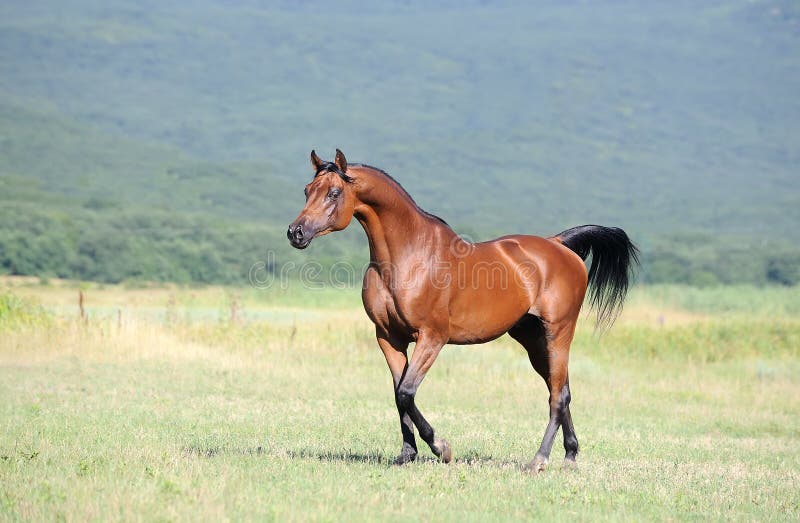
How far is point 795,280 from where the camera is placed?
77438 millimetres

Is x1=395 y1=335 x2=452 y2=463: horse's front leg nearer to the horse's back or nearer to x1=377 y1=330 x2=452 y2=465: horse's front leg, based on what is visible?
x1=377 y1=330 x2=452 y2=465: horse's front leg

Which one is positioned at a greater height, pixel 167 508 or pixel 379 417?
pixel 167 508

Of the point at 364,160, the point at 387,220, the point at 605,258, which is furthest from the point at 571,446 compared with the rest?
the point at 364,160

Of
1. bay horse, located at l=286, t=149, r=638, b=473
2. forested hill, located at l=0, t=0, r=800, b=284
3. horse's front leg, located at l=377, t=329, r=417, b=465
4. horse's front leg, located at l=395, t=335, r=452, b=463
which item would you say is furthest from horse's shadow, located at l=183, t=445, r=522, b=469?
forested hill, located at l=0, t=0, r=800, b=284

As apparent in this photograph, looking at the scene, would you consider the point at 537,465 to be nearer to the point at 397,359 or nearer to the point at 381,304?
the point at 397,359

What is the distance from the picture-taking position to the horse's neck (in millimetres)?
9188

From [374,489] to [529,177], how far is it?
149 metres

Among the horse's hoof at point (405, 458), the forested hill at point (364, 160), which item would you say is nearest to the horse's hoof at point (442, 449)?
the horse's hoof at point (405, 458)

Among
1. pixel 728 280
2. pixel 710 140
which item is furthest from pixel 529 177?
pixel 728 280

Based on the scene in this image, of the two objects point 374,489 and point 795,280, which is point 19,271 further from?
point 795,280

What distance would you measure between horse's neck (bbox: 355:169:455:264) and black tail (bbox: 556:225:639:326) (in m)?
2.25

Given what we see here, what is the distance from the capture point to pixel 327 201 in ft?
29.3

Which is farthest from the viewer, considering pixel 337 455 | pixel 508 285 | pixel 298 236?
pixel 337 455

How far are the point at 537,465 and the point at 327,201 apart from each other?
2.87 meters
